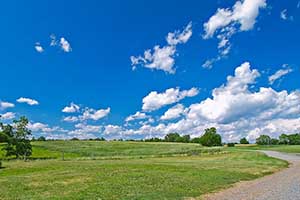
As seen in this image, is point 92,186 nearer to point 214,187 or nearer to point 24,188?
point 24,188

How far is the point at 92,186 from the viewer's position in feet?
77.3

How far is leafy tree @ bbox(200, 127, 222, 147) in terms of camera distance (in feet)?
580

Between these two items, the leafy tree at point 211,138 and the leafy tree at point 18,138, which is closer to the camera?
the leafy tree at point 18,138

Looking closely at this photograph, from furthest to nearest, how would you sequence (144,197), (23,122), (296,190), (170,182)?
(23,122) → (170,182) → (296,190) → (144,197)

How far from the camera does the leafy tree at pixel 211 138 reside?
580 ft

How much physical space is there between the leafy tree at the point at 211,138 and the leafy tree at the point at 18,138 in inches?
4112

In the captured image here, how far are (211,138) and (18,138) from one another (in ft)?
365

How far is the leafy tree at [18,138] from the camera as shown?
86.1m

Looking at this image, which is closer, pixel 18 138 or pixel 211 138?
pixel 18 138

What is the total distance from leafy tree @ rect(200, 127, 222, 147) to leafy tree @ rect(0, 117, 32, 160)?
104452mm

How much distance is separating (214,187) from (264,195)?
4.72 m

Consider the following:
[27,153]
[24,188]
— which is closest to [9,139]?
[27,153]

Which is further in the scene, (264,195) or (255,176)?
(255,176)

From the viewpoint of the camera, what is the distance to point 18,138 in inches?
3420
